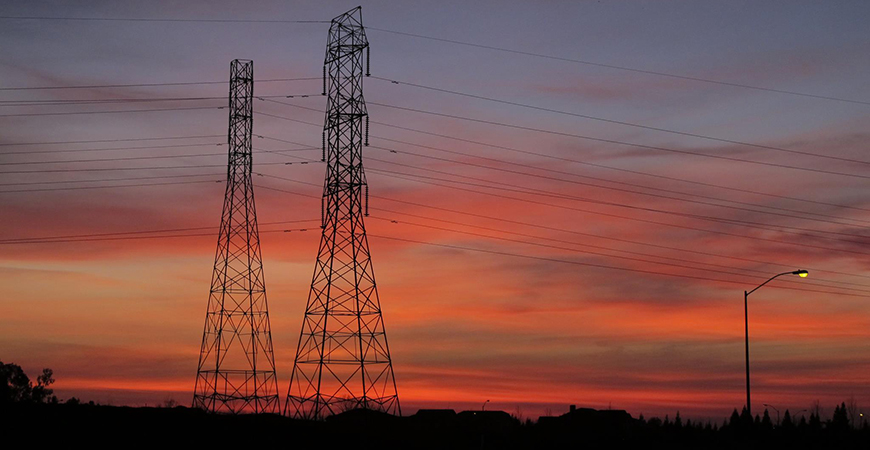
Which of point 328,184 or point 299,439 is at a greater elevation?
point 328,184

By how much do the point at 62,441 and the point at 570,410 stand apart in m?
104

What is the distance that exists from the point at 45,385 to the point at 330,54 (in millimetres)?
110178

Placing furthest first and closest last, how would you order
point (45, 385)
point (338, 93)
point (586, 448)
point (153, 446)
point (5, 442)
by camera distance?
1. point (45, 385)
2. point (586, 448)
3. point (338, 93)
4. point (153, 446)
5. point (5, 442)

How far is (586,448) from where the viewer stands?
89375mm

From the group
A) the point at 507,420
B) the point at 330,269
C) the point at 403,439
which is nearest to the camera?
the point at 330,269

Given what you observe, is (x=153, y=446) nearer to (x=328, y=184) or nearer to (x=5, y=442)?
(x=5, y=442)

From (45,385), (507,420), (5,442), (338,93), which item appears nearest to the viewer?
(5,442)

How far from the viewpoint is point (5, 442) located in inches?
2202

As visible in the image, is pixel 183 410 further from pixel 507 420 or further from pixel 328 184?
pixel 507 420

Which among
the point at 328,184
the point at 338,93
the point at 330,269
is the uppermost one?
the point at 338,93

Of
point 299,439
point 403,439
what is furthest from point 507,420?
point 299,439

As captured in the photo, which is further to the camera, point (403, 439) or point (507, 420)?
point (507, 420)

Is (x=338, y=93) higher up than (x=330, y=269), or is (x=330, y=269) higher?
(x=338, y=93)

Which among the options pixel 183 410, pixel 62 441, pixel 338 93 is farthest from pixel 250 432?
pixel 338 93
